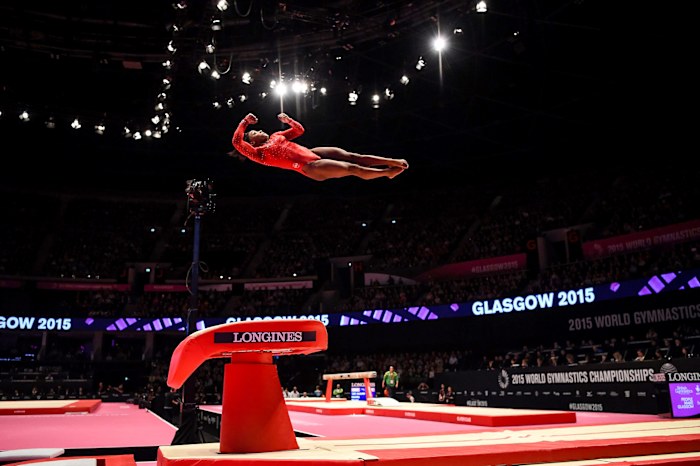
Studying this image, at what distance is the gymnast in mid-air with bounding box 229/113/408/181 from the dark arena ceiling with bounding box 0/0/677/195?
8.48 meters

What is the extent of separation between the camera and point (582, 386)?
14383mm

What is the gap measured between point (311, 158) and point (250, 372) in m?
2.89

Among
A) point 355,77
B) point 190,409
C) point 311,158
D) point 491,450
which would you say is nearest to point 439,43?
point 355,77

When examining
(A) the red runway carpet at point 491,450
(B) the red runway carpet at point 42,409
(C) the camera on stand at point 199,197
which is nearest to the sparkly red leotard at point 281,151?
(A) the red runway carpet at point 491,450

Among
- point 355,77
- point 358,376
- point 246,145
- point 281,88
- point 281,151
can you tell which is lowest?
point 358,376

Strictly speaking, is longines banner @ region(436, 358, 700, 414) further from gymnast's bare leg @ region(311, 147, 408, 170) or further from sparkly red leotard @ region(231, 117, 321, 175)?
sparkly red leotard @ region(231, 117, 321, 175)

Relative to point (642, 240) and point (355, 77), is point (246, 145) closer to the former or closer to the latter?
point (355, 77)

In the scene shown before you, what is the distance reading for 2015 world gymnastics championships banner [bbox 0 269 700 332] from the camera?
18.1m

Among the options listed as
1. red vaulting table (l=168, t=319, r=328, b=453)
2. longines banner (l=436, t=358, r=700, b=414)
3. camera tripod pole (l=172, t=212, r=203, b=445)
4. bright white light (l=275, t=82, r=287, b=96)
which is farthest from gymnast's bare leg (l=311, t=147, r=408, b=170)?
longines banner (l=436, t=358, r=700, b=414)

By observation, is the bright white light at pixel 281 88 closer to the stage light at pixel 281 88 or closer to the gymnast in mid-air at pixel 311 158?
the stage light at pixel 281 88

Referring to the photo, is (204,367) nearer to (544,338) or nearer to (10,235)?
(10,235)

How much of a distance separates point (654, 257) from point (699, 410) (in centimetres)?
1190

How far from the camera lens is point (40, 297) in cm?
3175

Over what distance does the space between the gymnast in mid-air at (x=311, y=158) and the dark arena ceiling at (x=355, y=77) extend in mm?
8479
